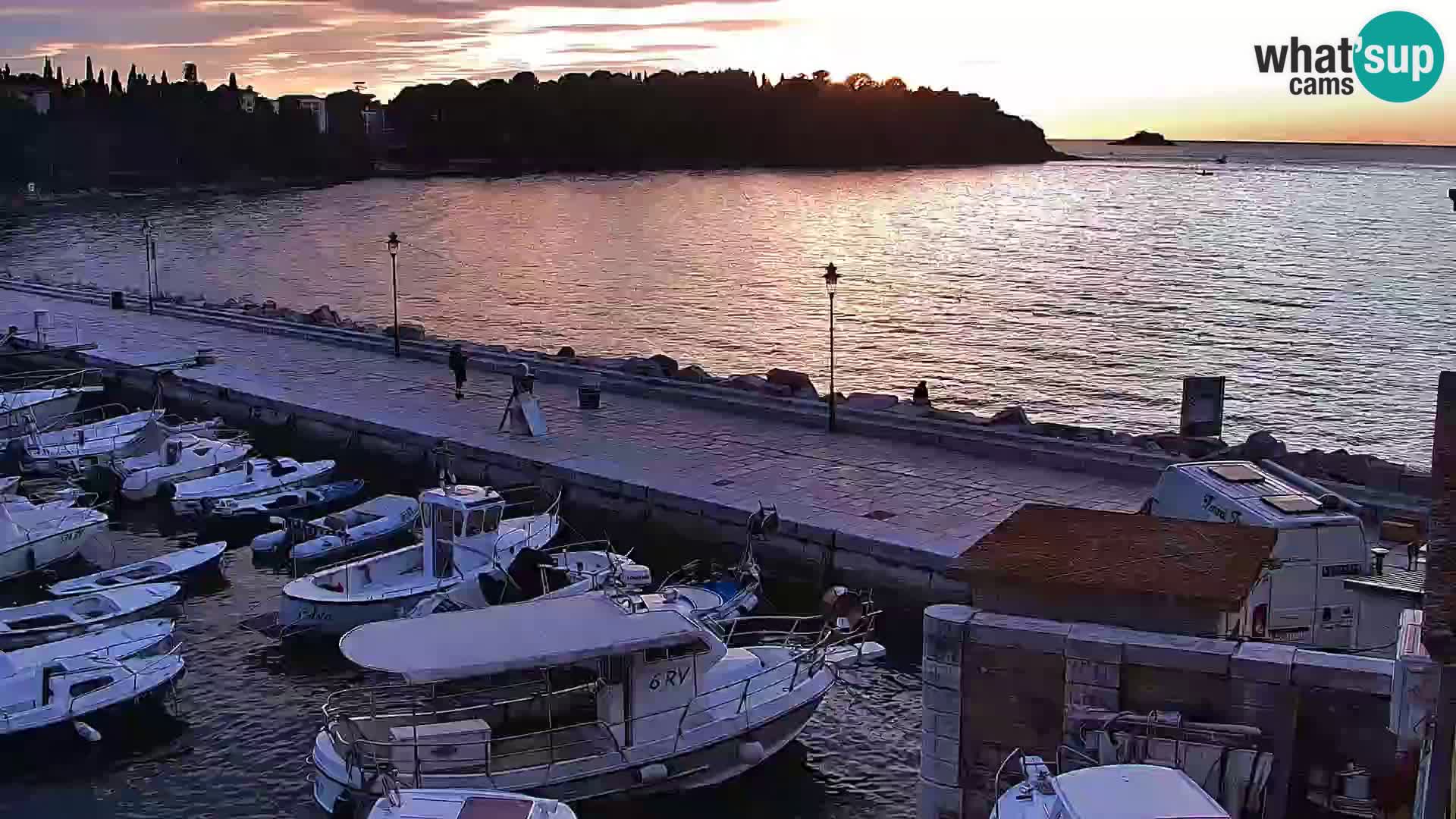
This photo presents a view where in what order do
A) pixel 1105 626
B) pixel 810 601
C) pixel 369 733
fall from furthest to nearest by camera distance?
pixel 810 601
pixel 369 733
pixel 1105 626

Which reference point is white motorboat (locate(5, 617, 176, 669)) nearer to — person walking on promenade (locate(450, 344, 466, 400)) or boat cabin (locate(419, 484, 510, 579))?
boat cabin (locate(419, 484, 510, 579))

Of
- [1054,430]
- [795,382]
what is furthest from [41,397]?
[1054,430]

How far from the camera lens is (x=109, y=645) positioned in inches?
656

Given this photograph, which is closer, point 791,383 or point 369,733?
point 369,733

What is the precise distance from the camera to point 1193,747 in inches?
387

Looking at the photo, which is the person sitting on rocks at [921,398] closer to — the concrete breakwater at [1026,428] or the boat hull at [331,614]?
the concrete breakwater at [1026,428]

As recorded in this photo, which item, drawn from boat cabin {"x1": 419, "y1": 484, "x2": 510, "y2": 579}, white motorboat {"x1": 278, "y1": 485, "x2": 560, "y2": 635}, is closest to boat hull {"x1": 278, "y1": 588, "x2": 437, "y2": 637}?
white motorboat {"x1": 278, "y1": 485, "x2": 560, "y2": 635}

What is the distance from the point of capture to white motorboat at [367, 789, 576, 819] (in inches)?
433

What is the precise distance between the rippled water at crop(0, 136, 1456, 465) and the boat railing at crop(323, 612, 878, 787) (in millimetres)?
25776

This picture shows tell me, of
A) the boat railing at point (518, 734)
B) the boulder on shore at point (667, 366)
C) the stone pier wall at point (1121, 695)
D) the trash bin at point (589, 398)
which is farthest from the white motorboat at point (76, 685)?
the boulder on shore at point (667, 366)

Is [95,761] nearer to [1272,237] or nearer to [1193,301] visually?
[1193,301]

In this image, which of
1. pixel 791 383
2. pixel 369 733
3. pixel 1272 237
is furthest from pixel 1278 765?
pixel 1272 237

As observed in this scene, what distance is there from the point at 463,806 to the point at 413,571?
8.66 metres

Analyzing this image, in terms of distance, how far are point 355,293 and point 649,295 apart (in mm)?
15440
